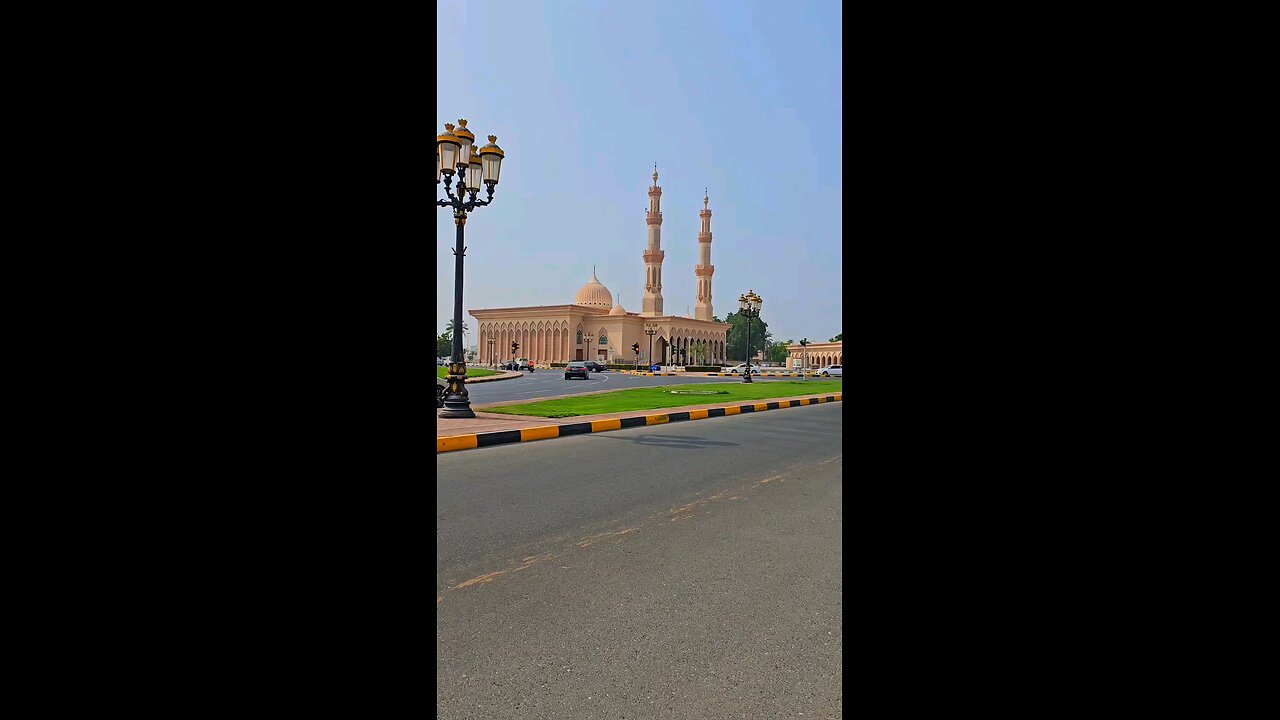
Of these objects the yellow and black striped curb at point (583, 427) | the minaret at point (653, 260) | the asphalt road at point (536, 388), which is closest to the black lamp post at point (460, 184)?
the yellow and black striped curb at point (583, 427)

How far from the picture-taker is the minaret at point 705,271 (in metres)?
60.1

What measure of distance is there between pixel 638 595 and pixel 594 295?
65.4 meters

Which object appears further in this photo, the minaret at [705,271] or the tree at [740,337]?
the tree at [740,337]

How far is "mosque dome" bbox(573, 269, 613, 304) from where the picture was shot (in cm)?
6725

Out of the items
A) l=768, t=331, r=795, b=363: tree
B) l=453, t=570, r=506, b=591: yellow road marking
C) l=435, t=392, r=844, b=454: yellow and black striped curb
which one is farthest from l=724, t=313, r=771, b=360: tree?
l=453, t=570, r=506, b=591: yellow road marking

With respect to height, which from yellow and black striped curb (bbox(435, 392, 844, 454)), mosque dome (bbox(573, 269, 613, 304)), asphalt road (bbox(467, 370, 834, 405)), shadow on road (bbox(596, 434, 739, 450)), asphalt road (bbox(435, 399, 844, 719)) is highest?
mosque dome (bbox(573, 269, 613, 304))

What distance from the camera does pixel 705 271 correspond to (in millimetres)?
64250

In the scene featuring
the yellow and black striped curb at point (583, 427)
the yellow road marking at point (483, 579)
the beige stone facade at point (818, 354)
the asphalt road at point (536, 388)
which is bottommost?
the yellow road marking at point (483, 579)

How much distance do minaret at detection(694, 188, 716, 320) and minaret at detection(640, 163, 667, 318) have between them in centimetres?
380

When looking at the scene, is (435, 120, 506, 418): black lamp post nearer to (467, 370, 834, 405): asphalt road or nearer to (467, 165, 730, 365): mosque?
(467, 370, 834, 405): asphalt road

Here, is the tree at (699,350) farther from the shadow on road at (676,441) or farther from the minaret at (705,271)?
the shadow on road at (676,441)
